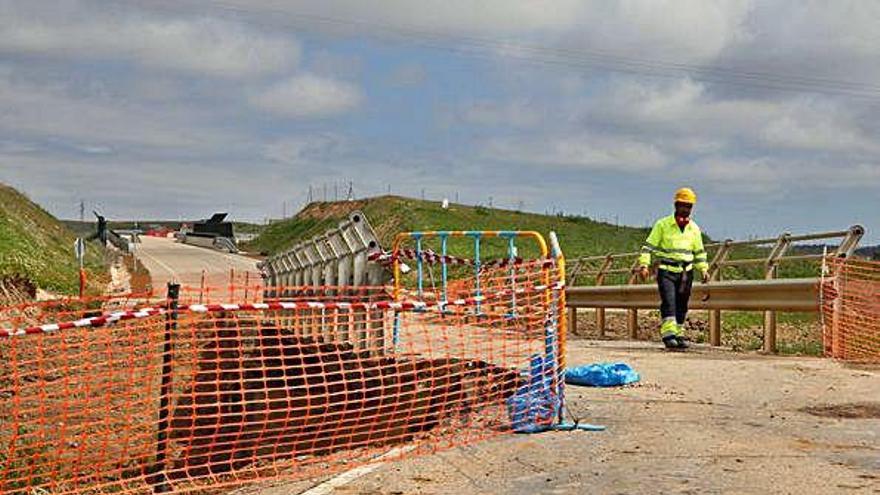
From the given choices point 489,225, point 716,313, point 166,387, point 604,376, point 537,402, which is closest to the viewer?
point 166,387

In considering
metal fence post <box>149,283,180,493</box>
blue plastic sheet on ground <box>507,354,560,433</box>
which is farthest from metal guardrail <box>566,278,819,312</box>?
metal fence post <box>149,283,180,493</box>

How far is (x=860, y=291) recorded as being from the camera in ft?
48.4

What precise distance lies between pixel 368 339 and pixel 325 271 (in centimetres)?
508

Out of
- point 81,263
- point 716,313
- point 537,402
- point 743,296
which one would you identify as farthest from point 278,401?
point 81,263

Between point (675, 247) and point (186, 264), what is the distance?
52.9 meters

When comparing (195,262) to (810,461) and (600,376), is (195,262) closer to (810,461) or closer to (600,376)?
(600,376)

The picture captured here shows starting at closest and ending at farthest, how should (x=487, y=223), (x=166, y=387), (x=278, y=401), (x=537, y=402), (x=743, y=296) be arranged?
(x=166, y=387)
(x=537, y=402)
(x=278, y=401)
(x=743, y=296)
(x=487, y=223)

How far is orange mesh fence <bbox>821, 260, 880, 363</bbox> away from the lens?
13984 millimetres

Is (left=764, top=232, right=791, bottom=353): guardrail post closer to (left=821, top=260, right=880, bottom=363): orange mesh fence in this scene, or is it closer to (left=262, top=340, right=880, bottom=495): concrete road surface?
(left=821, top=260, right=880, bottom=363): orange mesh fence

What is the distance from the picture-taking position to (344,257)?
53.5 feet

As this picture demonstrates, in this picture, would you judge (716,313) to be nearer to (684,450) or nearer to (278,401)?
(278,401)

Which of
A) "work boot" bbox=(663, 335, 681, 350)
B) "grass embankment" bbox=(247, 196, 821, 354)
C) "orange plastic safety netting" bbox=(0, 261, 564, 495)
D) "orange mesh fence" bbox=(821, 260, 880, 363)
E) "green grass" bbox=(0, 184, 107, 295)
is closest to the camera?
"orange plastic safety netting" bbox=(0, 261, 564, 495)

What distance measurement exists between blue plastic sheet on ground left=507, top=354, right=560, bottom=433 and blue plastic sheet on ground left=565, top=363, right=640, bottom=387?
1987 millimetres

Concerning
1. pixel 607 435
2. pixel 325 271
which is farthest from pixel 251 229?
pixel 607 435
